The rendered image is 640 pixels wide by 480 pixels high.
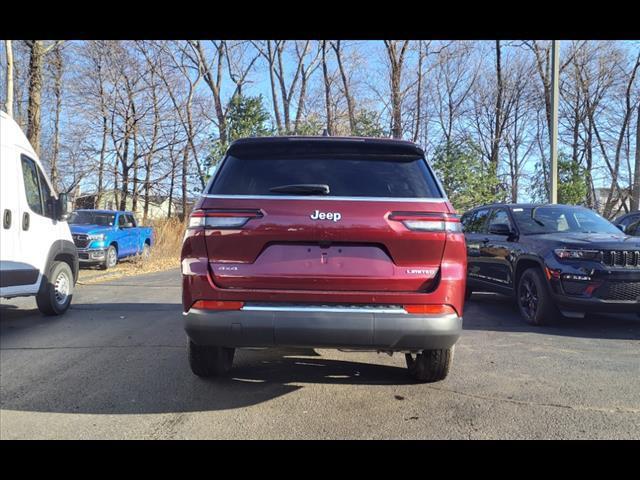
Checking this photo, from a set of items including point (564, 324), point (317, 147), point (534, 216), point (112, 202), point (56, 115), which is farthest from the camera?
point (112, 202)

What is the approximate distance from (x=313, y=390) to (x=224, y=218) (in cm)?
174

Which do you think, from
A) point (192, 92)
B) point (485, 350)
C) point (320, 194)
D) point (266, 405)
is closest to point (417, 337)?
point (320, 194)

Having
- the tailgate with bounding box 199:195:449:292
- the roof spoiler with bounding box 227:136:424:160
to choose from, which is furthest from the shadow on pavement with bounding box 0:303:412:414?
the roof spoiler with bounding box 227:136:424:160

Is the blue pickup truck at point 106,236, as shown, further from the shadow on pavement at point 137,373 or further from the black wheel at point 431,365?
the black wheel at point 431,365

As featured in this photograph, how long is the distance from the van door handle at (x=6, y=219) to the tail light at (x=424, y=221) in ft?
16.6

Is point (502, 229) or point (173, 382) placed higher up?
point (502, 229)

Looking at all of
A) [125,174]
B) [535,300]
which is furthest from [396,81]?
[535,300]

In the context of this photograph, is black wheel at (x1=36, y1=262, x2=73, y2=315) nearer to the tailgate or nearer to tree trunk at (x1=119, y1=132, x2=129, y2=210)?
the tailgate

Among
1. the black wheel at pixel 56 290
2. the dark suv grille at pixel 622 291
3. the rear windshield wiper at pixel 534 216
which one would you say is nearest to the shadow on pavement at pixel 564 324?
the dark suv grille at pixel 622 291

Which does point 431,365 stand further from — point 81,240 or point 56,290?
point 81,240

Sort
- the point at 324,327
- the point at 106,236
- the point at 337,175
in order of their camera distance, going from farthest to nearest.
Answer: the point at 106,236 → the point at 337,175 → the point at 324,327

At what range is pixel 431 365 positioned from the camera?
12.8 feet

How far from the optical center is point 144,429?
10.5ft

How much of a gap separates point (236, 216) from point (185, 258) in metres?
0.45
